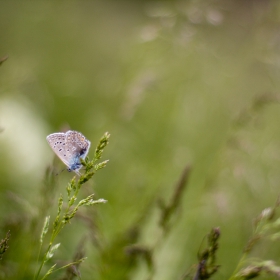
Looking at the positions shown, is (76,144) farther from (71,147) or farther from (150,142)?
(150,142)

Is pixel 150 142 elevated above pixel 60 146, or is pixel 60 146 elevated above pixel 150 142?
pixel 60 146

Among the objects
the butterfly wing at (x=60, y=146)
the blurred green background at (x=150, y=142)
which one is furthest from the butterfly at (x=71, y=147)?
the blurred green background at (x=150, y=142)

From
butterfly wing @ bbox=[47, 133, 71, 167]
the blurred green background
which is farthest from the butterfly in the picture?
the blurred green background

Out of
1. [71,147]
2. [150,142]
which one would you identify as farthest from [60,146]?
[150,142]

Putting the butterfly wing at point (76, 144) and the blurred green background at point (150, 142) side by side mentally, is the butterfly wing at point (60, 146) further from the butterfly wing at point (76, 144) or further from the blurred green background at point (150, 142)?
the blurred green background at point (150, 142)

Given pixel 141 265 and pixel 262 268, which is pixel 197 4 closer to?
pixel 141 265

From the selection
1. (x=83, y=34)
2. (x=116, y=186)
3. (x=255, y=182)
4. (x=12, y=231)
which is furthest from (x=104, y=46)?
(x=12, y=231)

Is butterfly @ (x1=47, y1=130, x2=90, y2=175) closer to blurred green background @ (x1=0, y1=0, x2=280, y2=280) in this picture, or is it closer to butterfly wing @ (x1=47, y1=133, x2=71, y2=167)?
butterfly wing @ (x1=47, y1=133, x2=71, y2=167)
